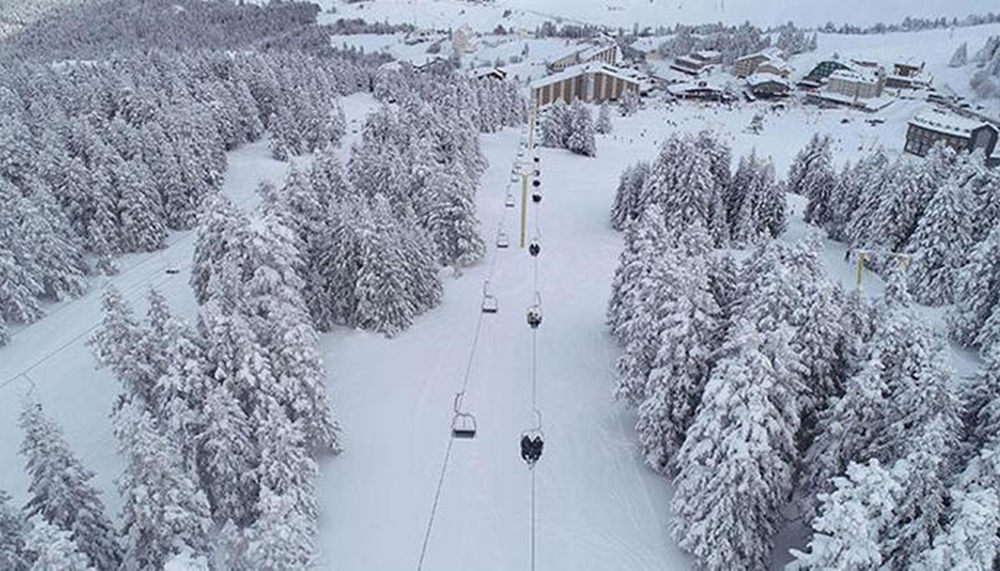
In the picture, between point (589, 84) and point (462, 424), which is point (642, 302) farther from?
point (589, 84)

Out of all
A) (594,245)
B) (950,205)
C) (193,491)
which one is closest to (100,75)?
(594,245)

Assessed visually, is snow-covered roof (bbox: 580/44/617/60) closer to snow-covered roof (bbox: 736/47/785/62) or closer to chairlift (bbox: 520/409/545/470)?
snow-covered roof (bbox: 736/47/785/62)

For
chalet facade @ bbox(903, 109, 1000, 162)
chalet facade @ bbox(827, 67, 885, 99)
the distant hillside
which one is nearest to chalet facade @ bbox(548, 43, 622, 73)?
chalet facade @ bbox(827, 67, 885, 99)

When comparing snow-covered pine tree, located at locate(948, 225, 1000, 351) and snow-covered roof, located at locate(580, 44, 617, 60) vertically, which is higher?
snow-covered roof, located at locate(580, 44, 617, 60)

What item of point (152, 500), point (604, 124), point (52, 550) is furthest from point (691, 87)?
point (52, 550)

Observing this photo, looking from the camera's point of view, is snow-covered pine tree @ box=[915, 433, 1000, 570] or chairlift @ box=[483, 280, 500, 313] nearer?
snow-covered pine tree @ box=[915, 433, 1000, 570]

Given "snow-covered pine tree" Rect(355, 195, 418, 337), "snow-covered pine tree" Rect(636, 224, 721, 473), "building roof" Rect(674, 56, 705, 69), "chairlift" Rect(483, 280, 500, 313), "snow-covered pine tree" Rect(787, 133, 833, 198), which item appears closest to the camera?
"snow-covered pine tree" Rect(636, 224, 721, 473)

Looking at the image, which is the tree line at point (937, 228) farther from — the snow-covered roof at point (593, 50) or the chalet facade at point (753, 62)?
the snow-covered roof at point (593, 50)
